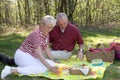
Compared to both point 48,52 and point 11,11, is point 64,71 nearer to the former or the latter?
point 48,52

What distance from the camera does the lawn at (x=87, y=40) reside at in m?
6.04

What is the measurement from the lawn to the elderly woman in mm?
160

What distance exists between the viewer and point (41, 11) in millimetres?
12984

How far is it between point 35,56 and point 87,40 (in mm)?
3772

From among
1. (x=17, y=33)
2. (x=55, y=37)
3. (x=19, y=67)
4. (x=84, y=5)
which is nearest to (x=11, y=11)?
(x=17, y=33)

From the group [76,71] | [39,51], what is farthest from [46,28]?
[76,71]

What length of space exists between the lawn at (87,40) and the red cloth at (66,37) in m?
0.81

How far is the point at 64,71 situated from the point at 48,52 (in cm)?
62

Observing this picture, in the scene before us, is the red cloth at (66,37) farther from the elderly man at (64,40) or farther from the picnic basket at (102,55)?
the picnic basket at (102,55)

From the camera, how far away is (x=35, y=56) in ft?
20.0

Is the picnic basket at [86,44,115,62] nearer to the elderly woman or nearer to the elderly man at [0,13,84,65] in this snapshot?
the elderly man at [0,13,84,65]

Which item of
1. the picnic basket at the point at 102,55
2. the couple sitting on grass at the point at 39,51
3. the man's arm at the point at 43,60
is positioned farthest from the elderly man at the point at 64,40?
the man's arm at the point at 43,60

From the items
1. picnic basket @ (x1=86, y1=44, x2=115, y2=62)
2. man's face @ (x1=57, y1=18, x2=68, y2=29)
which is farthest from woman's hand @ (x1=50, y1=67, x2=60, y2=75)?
picnic basket @ (x1=86, y1=44, x2=115, y2=62)

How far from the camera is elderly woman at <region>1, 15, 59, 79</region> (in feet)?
19.4
